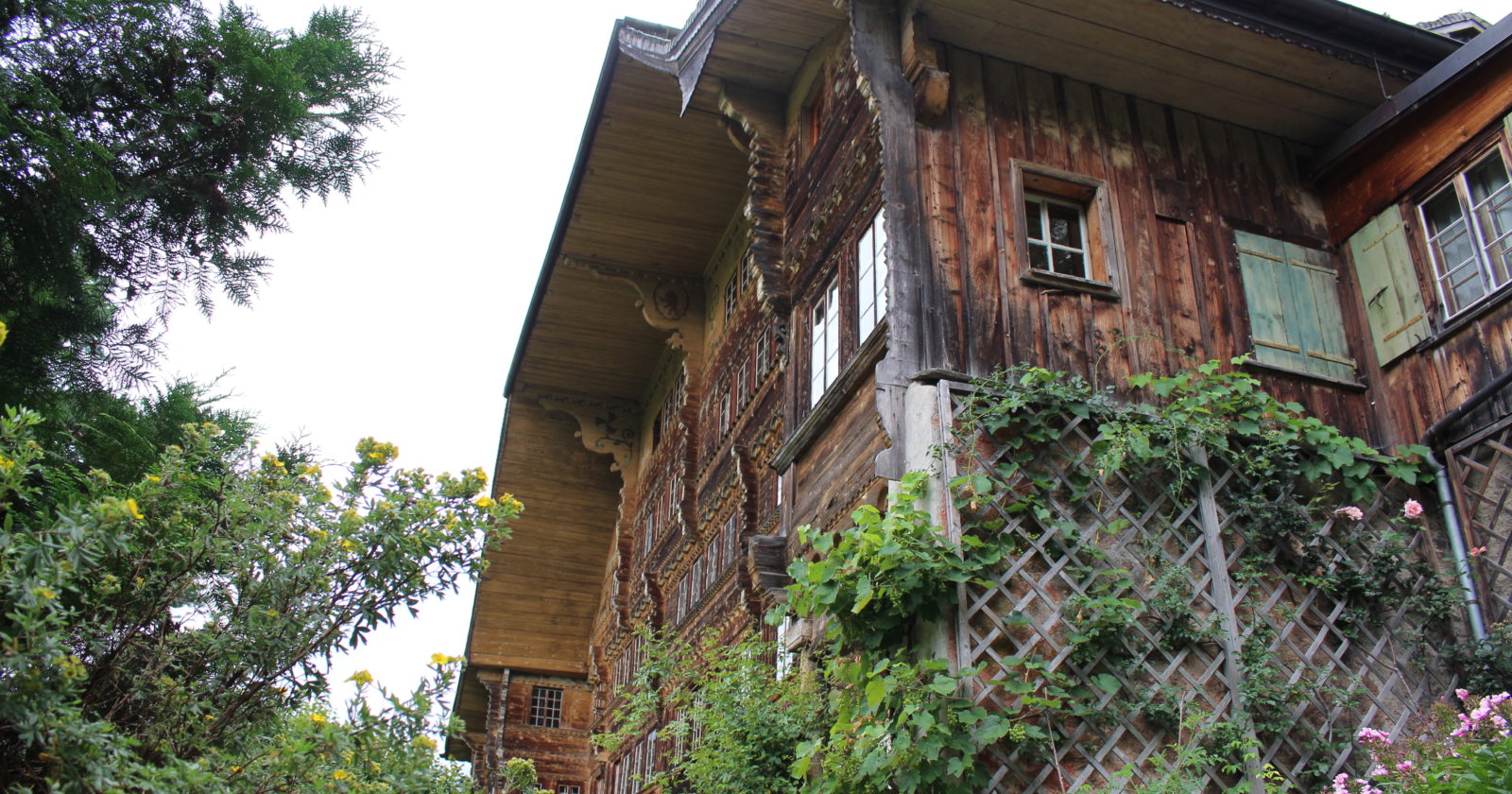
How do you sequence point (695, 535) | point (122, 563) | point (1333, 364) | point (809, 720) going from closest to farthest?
point (122, 563) → point (809, 720) → point (1333, 364) → point (695, 535)

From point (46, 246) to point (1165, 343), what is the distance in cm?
726

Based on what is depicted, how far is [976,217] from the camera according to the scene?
939 centimetres

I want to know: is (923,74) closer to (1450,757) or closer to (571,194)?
(1450,757)

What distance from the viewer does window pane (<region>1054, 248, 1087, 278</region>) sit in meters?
9.77

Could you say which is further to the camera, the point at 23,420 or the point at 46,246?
the point at 46,246

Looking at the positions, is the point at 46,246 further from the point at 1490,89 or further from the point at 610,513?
the point at 610,513

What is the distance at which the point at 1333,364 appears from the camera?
32.5 feet

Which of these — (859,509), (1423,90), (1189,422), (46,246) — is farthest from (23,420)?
(1423,90)

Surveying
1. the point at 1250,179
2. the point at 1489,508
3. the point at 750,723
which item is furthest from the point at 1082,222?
the point at 750,723

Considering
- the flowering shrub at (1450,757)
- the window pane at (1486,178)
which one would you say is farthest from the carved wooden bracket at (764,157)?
the flowering shrub at (1450,757)

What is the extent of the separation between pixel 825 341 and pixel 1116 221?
8.21 feet

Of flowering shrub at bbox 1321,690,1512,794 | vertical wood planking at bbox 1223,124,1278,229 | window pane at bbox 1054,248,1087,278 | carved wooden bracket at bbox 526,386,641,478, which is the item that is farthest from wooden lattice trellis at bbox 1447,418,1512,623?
carved wooden bracket at bbox 526,386,641,478

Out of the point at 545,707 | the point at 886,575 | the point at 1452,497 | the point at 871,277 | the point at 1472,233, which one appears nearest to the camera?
the point at 886,575

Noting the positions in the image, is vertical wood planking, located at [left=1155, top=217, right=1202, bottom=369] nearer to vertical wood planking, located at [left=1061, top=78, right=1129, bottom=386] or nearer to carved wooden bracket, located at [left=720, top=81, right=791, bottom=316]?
vertical wood planking, located at [left=1061, top=78, right=1129, bottom=386]
